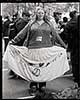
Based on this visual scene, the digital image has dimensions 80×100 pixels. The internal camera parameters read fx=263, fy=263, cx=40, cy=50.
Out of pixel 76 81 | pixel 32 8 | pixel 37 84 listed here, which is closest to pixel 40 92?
pixel 37 84

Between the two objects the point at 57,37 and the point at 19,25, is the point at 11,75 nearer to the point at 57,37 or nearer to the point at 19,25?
the point at 19,25

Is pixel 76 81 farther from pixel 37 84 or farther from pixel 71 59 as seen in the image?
pixel 37 84

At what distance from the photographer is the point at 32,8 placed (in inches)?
193

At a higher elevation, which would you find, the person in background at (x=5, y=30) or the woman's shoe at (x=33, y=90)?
the person in background at (x=5, y=30)

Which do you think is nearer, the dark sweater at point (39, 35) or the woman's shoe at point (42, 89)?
the dark sweater at point (39, 35)

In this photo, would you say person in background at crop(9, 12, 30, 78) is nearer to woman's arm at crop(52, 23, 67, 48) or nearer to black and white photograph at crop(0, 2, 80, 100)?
black and white photograph at crop(0, 2, 80, 100)

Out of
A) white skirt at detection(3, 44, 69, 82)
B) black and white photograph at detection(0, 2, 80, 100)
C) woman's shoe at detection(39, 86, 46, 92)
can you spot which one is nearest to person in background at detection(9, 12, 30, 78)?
black and white photograph at detection(0, 2, 80, 100)

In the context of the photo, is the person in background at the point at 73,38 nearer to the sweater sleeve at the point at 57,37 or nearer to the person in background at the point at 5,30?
the sweater sleeve at the point at 57,37

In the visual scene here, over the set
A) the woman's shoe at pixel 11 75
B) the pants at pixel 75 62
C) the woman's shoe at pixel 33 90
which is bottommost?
the woman's shoe at pixel 33 90

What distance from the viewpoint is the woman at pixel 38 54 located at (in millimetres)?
4902

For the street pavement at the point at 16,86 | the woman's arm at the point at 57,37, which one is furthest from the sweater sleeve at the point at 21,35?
the street pavement at the point at 16,86

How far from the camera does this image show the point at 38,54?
16.3 ft

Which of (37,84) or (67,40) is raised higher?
(67,40)

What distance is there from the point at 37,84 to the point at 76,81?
764 millimetres
